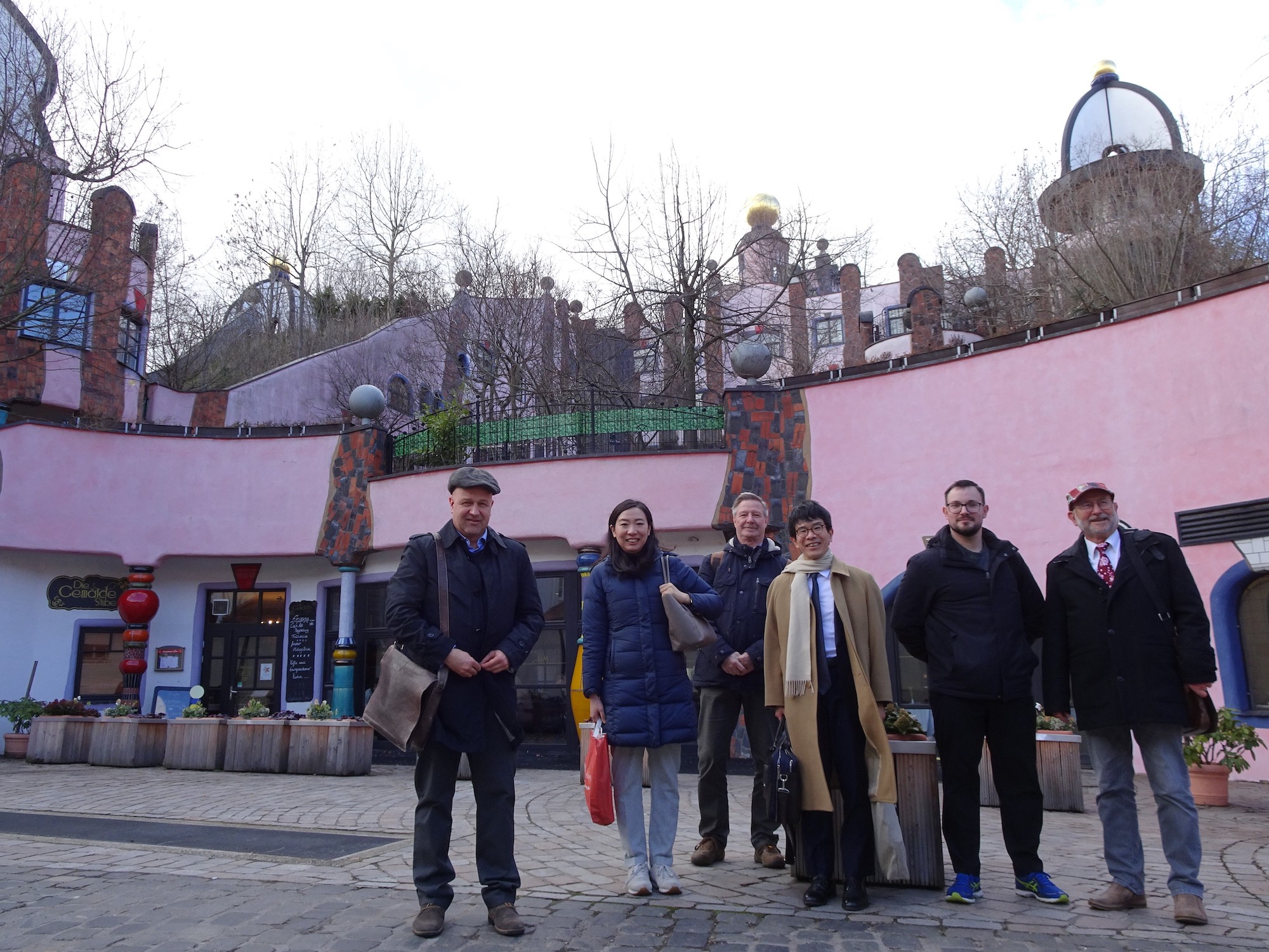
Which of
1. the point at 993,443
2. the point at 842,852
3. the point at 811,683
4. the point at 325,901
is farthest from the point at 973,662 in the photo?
the point at 993,443

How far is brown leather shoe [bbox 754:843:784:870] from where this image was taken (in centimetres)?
486

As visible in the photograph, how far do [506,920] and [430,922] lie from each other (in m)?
0.29

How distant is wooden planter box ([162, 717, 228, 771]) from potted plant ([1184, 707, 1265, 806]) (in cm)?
980

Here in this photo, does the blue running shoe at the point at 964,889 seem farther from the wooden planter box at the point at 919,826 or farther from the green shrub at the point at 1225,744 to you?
the green shrub at the point at 1225,744

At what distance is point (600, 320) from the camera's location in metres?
20.7

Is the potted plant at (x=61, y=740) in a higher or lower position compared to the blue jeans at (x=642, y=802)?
lower

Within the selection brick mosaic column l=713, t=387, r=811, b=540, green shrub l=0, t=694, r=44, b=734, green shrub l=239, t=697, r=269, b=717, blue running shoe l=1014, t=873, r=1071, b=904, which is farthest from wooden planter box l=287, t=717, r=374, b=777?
blue running shoe l=1014, t=873, r=1071, b=904

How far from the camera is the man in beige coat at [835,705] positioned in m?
4.20

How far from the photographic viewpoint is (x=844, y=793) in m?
4.27

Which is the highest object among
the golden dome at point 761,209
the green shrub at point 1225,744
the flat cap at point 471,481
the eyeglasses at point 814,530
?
the golden dome at point 761,209

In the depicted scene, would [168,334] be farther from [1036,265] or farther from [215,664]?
[1036,265]

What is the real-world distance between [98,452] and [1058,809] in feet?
43.9

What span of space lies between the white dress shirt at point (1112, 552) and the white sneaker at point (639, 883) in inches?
94.2

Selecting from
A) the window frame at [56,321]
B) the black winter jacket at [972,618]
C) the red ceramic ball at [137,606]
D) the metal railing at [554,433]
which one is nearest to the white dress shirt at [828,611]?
the black winter jacket at [972,618]
